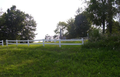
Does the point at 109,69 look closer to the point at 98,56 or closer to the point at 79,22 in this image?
the point at 98,56

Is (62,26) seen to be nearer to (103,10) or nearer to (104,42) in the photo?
(103,10)

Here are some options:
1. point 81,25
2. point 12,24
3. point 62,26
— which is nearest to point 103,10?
point 81,25

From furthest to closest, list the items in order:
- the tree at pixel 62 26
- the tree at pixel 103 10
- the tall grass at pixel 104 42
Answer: the tree at pixel 62 26 < the tree at pixel 103 10 < the tall grass at pixel 104 42

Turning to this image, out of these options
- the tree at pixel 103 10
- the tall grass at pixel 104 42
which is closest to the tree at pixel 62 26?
the tree at pixel 103 10

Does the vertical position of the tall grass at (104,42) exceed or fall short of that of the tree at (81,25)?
it falls short

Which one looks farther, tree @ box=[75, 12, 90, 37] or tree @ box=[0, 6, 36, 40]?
tree @ box=[75, 12, 90, 37]

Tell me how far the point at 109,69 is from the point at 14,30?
1401 inches

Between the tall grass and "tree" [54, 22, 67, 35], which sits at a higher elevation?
"tree" [54, 22, 67, 35]

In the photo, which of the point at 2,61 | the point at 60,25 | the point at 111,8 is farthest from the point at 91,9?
the point at 60,25

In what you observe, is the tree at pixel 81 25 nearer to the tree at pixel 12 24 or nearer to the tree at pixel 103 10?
the tree at pixel 103 10

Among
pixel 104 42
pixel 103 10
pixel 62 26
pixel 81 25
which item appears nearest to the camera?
pixel 104 42

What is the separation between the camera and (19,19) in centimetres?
3550

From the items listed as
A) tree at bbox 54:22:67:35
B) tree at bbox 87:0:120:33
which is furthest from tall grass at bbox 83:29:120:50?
tree at bbox 54:22:67:35

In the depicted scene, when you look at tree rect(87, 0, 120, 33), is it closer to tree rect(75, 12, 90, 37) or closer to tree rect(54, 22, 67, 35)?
tree rect(75, 12, 90, 37)
